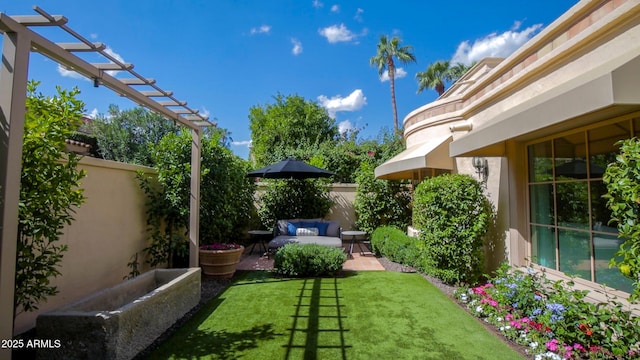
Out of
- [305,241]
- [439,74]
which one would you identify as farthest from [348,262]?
[439,74]

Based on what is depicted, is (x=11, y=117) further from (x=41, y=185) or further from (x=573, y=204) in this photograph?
(x=573, y=204)

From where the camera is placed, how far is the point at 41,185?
3506mm

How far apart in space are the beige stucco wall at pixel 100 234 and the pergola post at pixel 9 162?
5.77 feet

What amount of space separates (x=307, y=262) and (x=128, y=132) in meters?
23.7

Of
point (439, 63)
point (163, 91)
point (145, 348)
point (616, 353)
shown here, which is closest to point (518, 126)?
point (616, 353)

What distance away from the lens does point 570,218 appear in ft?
15.7

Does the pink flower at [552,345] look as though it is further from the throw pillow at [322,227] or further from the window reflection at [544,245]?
the throw pillow at [322,227]

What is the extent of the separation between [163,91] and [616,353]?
6.66m

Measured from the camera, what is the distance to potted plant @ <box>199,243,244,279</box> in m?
7.46

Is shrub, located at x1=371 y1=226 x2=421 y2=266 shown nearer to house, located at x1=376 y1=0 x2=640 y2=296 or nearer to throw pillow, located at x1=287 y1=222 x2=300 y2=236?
house, located at x1=376 y1=0 x2=640 y2=296

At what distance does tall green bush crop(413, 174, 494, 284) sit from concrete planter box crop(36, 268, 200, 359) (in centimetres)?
510

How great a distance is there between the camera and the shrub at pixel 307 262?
25.6 feet

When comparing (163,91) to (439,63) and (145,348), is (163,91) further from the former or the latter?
(439,63)

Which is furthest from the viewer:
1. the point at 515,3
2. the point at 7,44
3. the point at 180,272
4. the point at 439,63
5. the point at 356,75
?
the point at 439,63
